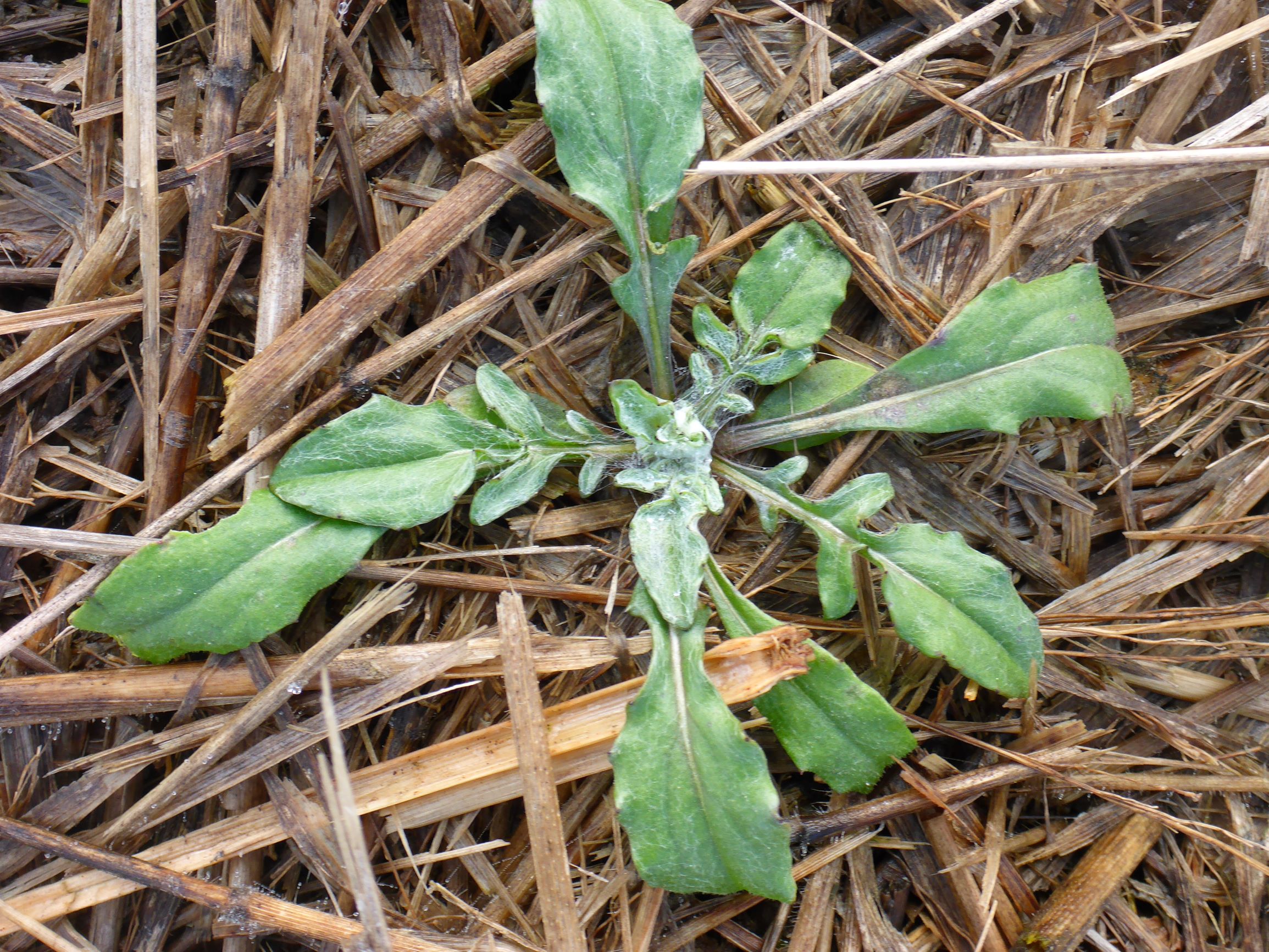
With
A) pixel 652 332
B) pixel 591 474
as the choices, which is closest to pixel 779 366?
pixel 652 332

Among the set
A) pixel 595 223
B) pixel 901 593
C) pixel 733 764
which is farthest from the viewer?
pixel 595 223

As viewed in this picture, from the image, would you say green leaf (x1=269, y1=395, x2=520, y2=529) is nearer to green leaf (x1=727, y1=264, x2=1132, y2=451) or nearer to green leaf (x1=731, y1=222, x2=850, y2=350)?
green leaf (x1=731, y1=222, x2=850, y2=350)

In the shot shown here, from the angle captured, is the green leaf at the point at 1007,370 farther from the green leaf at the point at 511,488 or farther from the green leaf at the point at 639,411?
the green leaf at the point at 511,488

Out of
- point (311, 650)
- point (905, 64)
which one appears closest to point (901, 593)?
point (905, 64)

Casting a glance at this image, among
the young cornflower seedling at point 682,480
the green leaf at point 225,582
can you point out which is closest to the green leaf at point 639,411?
the young cornflower seedling at point 682,480

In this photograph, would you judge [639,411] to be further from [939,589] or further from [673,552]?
[939,589]

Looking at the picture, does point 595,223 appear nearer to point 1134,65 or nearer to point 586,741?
point 586,741

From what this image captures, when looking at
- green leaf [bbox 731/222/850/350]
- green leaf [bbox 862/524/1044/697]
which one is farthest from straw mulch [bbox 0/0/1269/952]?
green leaf [bbox 862/524/1044/697]
